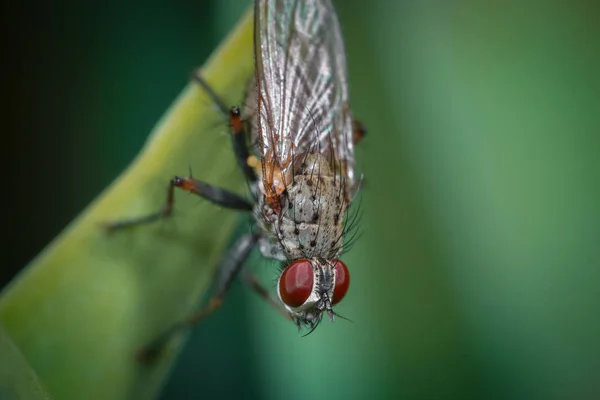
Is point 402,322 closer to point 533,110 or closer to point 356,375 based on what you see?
point 356,375

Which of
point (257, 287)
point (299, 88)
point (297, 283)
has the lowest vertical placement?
point (257, 287)

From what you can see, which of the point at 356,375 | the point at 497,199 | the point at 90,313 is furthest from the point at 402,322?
the point at 90,313

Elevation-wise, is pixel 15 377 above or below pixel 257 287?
above

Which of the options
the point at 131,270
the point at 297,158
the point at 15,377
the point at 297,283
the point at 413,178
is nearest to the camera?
the point at 15,377

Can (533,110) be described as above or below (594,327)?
above

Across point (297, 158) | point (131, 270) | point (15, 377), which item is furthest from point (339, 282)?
point (15, 377)

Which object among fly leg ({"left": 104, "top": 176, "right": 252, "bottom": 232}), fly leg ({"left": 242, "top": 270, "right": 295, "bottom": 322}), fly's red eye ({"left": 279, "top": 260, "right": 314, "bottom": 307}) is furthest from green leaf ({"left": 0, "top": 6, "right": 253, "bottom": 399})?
fly leg ({"left": 242, "top": 270, "right": 295, "bottom": 322})

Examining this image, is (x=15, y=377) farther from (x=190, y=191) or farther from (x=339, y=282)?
(x=339, y=282)
